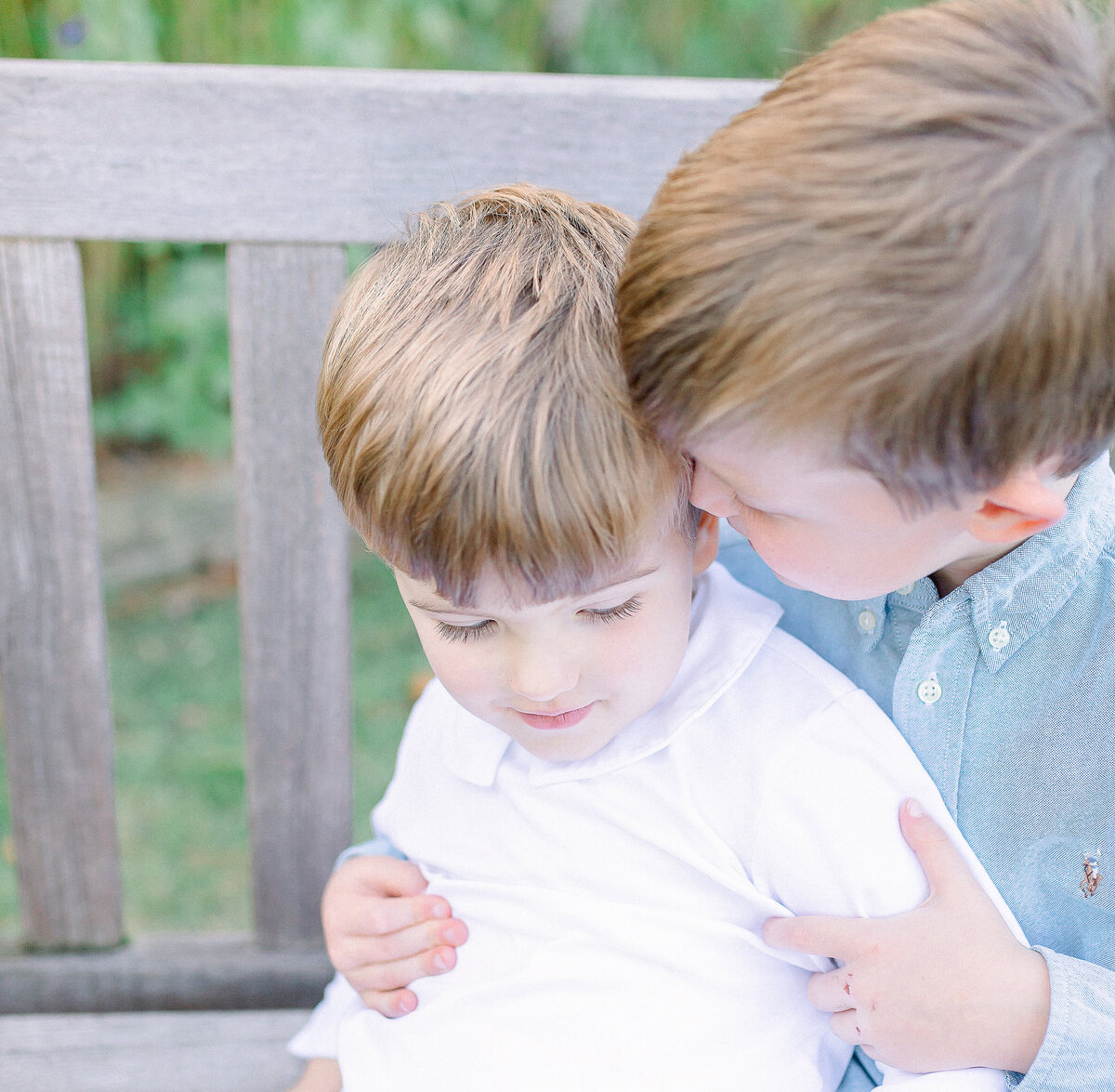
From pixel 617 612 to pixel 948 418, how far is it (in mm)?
313

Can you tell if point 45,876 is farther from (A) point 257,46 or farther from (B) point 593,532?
(A) point 257,46

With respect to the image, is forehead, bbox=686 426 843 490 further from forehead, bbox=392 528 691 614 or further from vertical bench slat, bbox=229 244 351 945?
vertical bench slat, bbox=229 244 351 945

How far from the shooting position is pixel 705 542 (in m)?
1.01

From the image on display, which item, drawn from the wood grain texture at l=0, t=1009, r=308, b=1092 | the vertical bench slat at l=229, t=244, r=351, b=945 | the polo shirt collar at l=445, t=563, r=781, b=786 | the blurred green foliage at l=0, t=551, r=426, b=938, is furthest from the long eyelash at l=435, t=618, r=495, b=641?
the blurred green foliage at l=0, t=551, r=426, b=938

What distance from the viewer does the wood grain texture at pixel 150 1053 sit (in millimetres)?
1312

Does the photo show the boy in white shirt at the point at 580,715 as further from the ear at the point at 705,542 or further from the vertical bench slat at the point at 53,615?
the vertical bench slat at the point at 53,615

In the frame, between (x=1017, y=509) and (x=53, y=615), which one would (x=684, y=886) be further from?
(x=53, y=615)

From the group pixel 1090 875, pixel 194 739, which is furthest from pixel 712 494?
pixel 194 739

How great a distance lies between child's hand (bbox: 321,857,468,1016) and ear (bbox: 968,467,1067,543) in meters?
0.62

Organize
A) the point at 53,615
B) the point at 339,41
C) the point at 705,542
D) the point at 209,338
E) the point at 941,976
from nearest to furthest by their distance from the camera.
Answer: the point at 941,976
the point at 705,542
the point at 53,615
the point at 339,41
the point at 209,338

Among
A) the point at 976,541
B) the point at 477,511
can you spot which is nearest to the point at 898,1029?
the point at 976,541

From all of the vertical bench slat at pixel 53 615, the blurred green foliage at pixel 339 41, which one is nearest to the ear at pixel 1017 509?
the vertical bench slat at pixel 53 615

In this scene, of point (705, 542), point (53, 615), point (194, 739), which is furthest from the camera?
point (194, 739)

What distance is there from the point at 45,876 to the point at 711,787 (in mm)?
872
